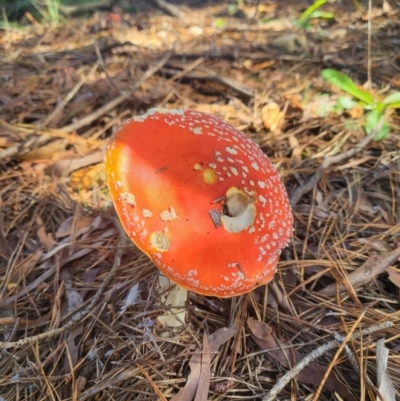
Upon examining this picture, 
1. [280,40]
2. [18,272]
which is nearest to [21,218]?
[18,272]

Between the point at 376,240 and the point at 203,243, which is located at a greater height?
the point at 203,243

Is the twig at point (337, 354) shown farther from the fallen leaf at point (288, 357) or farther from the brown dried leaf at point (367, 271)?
the brown dried leaf at point (367, 271)

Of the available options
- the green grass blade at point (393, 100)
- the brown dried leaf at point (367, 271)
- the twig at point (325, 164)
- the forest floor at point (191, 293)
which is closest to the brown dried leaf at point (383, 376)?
the forest floor at point (191, 293)

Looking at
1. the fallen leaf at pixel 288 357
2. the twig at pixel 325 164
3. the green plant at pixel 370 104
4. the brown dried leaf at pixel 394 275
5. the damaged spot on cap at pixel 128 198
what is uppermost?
the damaged spot on cap at pixel 128 198

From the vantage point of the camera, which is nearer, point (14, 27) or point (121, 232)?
point (121, 232)

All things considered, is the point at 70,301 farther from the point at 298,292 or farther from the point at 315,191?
the point at 315,191

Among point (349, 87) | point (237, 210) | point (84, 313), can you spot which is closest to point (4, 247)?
point (84, 313)

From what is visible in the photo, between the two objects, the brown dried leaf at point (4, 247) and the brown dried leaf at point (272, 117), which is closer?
the brown dried leaf at point (4, 247)
